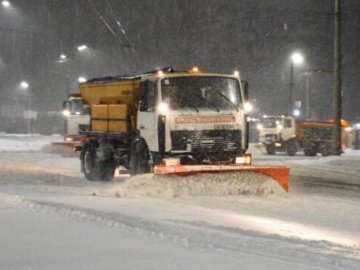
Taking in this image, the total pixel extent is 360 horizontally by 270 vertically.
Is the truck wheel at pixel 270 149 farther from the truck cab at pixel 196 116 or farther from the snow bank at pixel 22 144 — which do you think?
the truck cab at pixel 196 116

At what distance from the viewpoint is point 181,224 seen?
10.6 metres

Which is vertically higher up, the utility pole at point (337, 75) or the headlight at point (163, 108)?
the utility pole at point (337, 75)

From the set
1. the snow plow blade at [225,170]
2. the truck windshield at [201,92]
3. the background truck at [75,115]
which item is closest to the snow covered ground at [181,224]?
the snow plow blade at [225,170]

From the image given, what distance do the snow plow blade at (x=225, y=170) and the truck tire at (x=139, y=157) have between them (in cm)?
176

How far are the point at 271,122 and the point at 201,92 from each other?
2655 centimetres

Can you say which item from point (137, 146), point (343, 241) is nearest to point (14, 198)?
point (137, 146)

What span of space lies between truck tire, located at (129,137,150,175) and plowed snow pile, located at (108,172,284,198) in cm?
167

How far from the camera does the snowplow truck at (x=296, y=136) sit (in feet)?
137

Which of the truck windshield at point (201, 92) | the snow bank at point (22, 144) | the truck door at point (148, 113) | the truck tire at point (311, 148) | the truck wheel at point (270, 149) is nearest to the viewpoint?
the truck windshield at point (201, 92)

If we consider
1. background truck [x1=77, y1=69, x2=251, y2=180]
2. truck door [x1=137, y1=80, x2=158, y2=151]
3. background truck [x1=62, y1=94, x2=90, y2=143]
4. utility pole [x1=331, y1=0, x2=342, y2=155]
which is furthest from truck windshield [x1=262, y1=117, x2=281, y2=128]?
truck door [x1=137, y1=80, x2=158, y2=151]

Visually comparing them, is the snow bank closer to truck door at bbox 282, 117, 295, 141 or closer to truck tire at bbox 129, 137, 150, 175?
truck door at bbox 282, 117, 295, 141

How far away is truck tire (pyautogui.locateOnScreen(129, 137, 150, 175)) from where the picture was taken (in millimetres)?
17203

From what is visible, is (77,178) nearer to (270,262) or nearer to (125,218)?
(125,218)

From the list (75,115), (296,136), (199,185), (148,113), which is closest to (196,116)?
(148,113)
